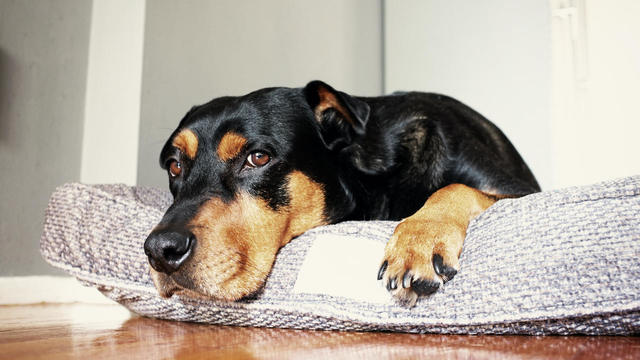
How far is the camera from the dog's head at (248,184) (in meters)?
1.44

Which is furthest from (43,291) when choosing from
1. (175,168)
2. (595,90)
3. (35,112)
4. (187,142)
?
(595,90)

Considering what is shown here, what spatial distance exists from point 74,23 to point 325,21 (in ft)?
7.20

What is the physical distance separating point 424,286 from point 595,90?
13.6 feet

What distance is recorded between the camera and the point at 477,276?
1321mm

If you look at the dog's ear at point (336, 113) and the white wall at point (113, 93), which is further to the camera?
the white wall at point (113, 93)

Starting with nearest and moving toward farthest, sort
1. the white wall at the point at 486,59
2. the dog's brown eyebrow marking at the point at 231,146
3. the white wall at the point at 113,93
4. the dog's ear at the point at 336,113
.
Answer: the dog's brown eyebrow marking at the point at 231,146, the dog's ear at the point at 336,113, the white wall at the point at 113,93, the white wall at the point at 486,59

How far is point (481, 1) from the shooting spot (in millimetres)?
4887

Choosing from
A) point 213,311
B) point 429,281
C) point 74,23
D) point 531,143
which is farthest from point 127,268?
point 531,143

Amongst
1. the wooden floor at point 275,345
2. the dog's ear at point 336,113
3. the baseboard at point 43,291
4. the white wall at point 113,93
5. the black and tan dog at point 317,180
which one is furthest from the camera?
the white wall at point 113,93

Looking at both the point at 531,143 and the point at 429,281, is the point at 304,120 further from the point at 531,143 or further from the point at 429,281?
the point at 531,143

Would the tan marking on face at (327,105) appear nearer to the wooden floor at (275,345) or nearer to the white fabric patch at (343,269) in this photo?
the white fabric patch at (343,269)

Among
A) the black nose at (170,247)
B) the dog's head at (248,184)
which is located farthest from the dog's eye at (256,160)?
the black nose at (170,247)

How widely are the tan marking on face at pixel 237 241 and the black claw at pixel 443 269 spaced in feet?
1.74

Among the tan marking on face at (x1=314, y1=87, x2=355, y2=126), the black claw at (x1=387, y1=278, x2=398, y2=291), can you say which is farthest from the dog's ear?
the black claw at (x1=387, y1=278, x2=398, y2=291)
